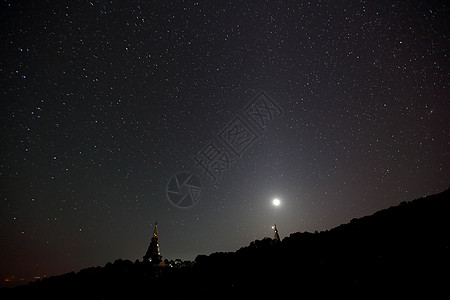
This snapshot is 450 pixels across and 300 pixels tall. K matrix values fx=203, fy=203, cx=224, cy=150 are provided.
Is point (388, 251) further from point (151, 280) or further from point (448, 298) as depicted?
point (151, 280)

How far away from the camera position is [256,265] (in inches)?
317

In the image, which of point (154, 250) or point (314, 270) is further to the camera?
point (154, 250)

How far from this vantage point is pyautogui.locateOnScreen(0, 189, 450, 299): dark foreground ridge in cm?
486

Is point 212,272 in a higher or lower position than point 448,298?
higher

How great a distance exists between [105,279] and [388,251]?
464 inches

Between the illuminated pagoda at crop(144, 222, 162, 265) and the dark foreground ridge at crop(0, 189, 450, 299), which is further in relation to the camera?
the illuminated pagoda at crop(144, 222, 162, 265)

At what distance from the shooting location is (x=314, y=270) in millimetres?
6289

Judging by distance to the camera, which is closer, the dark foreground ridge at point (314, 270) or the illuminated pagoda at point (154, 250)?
the dark foreground ridge at point (314, 270)

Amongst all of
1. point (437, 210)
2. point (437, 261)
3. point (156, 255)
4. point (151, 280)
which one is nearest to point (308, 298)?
point (437, 261)

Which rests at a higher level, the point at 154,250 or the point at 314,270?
the point at 154,250

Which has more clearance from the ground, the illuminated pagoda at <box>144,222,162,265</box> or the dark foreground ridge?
the illuminated pagoda at <box>144,222,162,265</box>

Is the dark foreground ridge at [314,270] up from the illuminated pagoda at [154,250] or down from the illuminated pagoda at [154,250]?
down

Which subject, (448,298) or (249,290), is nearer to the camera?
(448,298)

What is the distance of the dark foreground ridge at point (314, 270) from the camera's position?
486 centimetres
